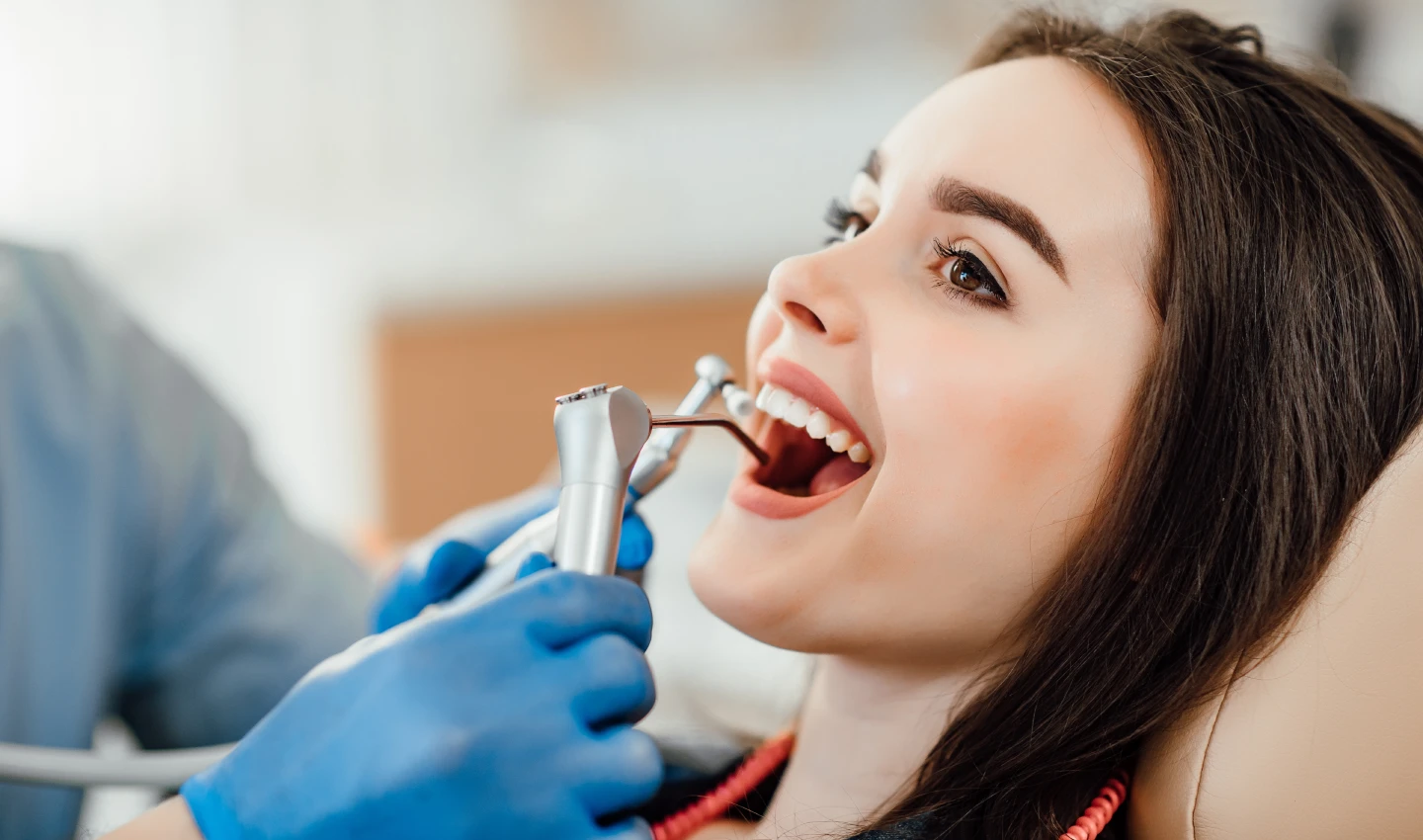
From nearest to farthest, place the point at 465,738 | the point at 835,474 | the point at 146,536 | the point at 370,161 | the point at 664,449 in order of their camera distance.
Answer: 1. the point at 465,738
2. the point at 664,449
3. the point at 835,474
4. the point at 146,536
5. the point at 370,161

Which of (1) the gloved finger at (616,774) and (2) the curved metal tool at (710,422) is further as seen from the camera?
(2) the curved metal tool at (710,422)

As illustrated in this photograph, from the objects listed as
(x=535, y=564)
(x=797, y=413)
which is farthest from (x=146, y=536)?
(x=797, y=413)

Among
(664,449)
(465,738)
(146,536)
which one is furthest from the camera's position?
(146,536)

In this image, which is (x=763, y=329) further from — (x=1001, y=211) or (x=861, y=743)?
(x=861, y=743)

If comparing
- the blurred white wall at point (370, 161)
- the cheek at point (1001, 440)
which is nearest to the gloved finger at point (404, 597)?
the cheek at point (1001, 440)

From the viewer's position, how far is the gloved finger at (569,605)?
2.12 feet

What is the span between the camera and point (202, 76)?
8.38 ft

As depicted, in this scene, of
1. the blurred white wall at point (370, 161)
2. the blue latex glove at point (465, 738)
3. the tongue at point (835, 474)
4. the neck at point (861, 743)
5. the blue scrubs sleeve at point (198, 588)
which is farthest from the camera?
the blurred white wall at point (370, 161)

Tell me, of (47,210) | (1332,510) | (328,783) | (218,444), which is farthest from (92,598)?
(47,210)

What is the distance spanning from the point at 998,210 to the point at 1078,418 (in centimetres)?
15

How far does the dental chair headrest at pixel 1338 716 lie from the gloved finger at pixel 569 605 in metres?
0.35

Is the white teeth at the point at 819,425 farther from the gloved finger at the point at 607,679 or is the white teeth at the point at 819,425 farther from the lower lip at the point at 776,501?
the gloved finger at the point at 607,679

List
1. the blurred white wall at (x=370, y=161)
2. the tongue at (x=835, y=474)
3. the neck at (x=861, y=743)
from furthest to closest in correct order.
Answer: the blurred white wall at (x=370, y=161) < the tongue at (x=835, y=474) < the neck at (x=861, y=743)

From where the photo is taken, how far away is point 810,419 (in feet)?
2.61
